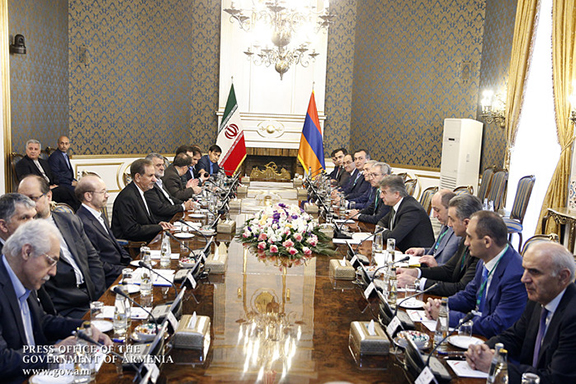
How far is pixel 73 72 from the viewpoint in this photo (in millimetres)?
9352

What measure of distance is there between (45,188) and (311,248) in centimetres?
173

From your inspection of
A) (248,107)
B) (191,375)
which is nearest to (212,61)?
(248,107)

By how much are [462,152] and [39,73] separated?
668 centimetres

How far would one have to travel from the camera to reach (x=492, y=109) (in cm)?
866

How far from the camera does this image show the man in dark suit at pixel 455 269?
3000 millimetres

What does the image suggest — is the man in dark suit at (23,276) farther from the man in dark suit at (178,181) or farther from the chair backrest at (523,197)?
the chair backrest at (523,197)

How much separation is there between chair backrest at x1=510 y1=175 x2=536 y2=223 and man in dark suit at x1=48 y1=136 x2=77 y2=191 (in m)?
6.07

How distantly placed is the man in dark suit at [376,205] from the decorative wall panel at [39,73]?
15.7 feet

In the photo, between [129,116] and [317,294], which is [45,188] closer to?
[317,294]

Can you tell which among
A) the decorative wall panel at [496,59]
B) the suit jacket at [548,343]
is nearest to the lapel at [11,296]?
the suit jacket at [548,343]

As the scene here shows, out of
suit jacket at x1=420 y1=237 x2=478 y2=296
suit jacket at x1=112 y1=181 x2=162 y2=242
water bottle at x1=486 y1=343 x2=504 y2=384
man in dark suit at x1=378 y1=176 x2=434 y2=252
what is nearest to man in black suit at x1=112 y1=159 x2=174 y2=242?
suit jacket at x1=112 y1=181 x2=162 y2=242

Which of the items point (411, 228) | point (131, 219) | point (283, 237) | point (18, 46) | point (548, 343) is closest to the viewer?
point (548, 343)

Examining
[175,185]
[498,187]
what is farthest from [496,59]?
[175,185]

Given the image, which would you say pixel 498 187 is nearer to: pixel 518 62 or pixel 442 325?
pixel 518 62
